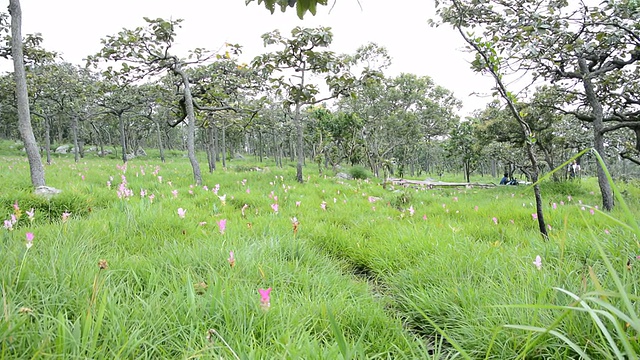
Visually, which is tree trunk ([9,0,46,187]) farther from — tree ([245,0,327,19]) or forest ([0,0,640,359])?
tree ([245,0,327,19])

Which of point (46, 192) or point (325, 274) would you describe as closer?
point (325, 274)

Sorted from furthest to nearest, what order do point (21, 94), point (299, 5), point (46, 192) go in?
point (21, 94)
point (46, 192)
point (299, 5)

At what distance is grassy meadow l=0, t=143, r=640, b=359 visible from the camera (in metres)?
1.25

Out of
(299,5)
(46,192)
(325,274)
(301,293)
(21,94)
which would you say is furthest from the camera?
(21,94)

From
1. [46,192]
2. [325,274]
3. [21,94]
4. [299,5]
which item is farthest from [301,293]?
[21,94]

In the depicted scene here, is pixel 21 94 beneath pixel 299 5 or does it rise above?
above

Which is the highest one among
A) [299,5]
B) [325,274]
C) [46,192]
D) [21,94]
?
[21,94]

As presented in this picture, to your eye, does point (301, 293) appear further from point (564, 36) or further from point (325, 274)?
point (564, 36)

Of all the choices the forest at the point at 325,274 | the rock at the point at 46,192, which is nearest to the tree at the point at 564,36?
the forest at the point at 325,274

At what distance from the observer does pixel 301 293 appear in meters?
2.05

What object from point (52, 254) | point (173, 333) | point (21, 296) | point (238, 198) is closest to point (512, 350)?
point (173, 333)

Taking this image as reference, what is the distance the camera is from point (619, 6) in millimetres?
4238

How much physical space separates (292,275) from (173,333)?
94 cm

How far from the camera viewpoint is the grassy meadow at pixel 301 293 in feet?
4.11
